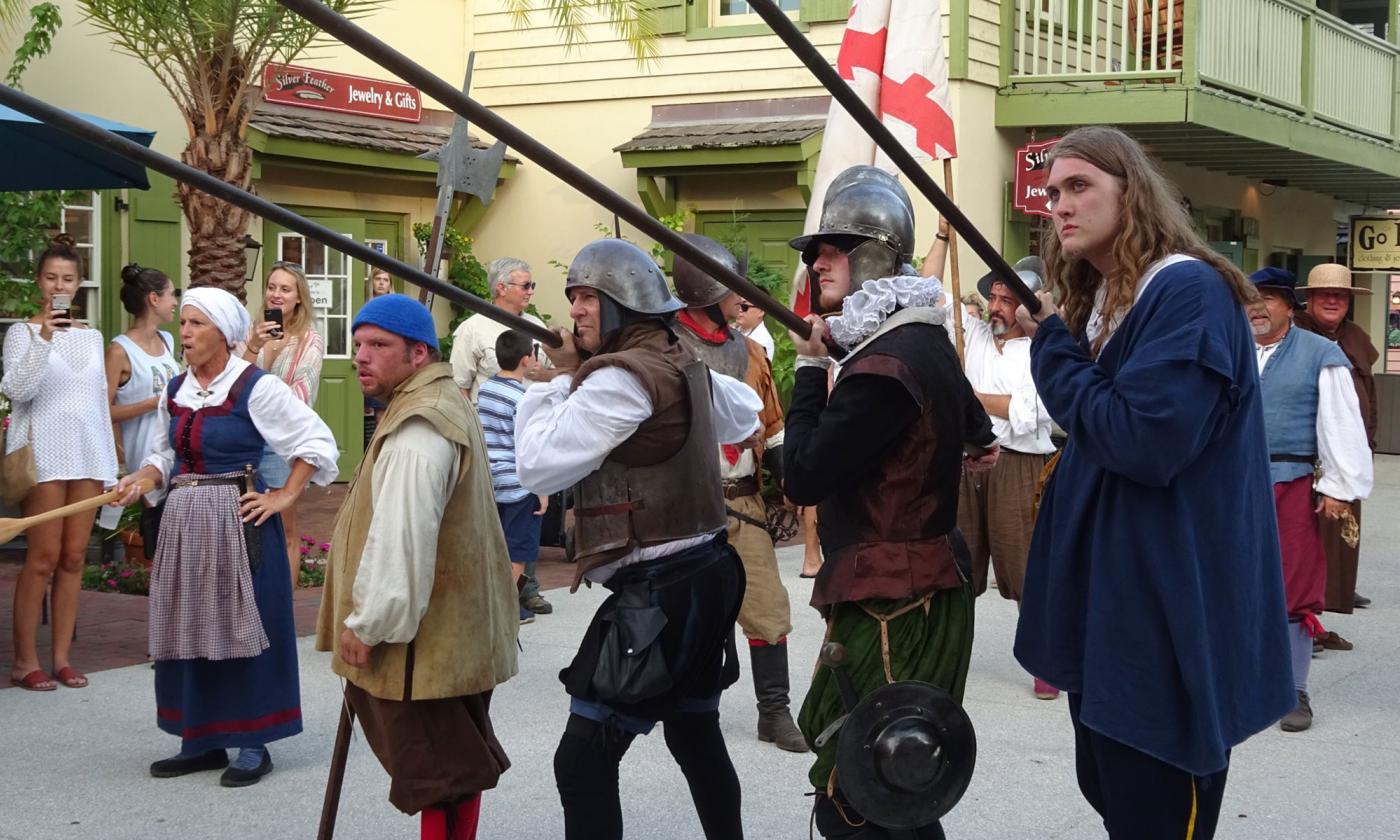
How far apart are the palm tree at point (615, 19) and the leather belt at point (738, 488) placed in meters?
8.00

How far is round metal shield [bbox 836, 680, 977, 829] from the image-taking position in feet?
11.1

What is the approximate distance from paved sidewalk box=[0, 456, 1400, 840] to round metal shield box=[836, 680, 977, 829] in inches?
61.3

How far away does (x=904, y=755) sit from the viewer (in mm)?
3412

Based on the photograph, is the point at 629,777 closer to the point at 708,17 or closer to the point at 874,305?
the point at 874,305

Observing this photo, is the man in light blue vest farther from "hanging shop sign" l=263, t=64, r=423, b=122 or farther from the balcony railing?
"hanging shop sign" l=263, t=64, r=423, b=122

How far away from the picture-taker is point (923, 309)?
12.0ft

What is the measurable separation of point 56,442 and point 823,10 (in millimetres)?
9613

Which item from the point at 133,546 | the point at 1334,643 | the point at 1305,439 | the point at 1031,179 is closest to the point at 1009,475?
the point at 1305,439

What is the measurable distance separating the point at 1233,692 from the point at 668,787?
276 cm

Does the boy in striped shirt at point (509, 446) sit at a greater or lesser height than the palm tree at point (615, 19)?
lesser

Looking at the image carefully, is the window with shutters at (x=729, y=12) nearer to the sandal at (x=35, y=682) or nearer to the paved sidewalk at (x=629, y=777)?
the paved sidewalk at (x=629, y=777)

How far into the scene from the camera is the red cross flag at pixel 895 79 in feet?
23.4

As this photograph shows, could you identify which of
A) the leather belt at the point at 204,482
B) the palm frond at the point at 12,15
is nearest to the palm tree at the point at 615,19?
the palm frond at the point at 12,15

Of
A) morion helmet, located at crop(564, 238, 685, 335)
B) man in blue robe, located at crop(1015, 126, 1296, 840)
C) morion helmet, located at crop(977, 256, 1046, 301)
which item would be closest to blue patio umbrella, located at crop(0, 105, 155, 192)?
morion helmet, located at crop(564, 238, 685, 335)
